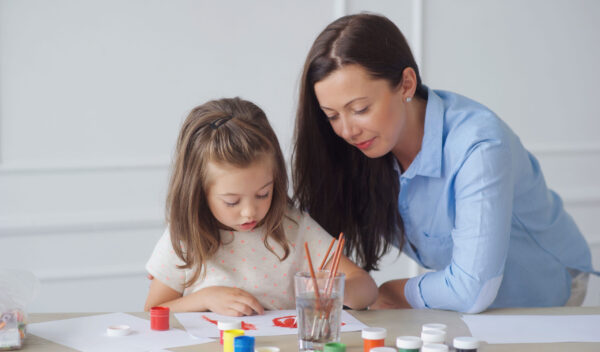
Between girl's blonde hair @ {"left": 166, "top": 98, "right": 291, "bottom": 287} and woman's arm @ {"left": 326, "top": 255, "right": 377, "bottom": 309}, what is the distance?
0.19 meters

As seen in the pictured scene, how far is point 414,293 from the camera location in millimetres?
1599

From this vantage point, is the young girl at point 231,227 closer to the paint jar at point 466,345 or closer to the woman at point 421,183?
the woman at point 421,183

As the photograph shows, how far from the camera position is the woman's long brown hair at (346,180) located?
1.69 m

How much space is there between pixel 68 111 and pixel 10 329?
1.76 metres

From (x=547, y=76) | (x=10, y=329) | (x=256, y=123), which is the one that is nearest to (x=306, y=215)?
(x=256, y=123)

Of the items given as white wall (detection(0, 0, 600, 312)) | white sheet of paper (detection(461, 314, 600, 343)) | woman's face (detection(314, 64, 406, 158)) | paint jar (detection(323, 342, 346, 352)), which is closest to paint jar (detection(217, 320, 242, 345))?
paint jar (detection(323, 342, 346, 352))

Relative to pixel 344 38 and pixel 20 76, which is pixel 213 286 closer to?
pixel 344 38

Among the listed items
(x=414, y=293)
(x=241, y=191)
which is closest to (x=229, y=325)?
(x=241, y=191)

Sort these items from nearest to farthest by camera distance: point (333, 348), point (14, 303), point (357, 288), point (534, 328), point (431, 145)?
1. point (333, 348)
2. point (14, 303)
3. point (534, 328)
4. point (357, 288)
5. point (431, 145)

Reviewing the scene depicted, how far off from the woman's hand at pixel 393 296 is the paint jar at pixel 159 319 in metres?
0.62

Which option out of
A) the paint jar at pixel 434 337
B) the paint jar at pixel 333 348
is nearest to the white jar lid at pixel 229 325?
the paint jar at pixel 333 348

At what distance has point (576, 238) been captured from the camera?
1.92m

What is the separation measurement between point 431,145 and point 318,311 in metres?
0.65

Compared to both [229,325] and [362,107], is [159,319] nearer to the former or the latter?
[229,325]
